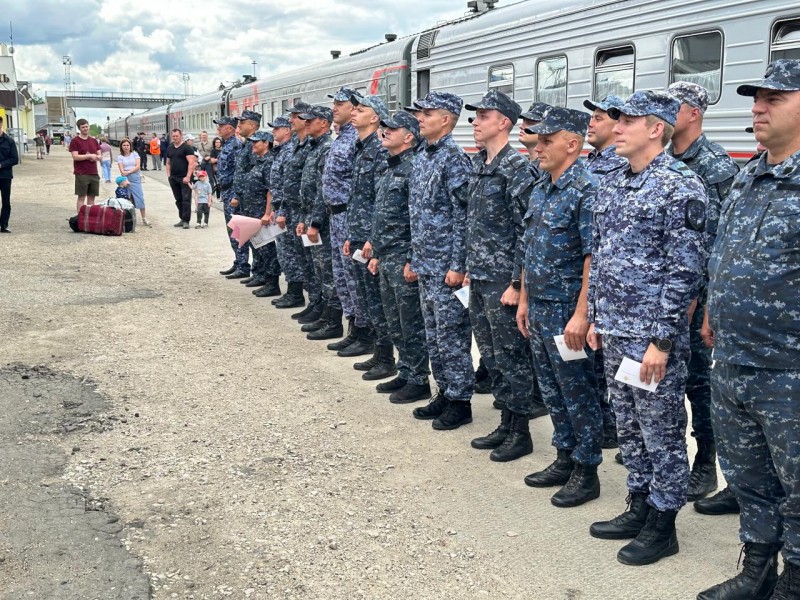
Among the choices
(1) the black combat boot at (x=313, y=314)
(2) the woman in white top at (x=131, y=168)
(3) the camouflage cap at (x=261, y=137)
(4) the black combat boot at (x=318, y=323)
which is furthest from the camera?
(2) the woman in white top at (x=131, y=168)

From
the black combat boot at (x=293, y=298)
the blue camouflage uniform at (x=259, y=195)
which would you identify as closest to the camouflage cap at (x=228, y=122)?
the blue camouflage uniform at (x=259, y=195)

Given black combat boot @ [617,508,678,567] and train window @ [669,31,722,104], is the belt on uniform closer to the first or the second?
train window @ [669,31,722,104]

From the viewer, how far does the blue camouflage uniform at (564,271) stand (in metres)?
3.76

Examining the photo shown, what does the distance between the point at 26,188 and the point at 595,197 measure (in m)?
23.4

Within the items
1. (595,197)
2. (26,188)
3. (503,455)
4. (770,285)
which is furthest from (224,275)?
(26,188)

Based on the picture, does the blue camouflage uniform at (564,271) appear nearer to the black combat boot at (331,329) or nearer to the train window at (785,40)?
the train window at (785,40)

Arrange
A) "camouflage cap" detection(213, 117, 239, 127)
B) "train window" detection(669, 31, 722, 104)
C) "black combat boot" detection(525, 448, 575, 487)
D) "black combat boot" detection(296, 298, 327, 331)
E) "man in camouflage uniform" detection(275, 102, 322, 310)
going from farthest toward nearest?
"camouflage cap" detection(213, 117, 239, 127) → "black combat boot" detection(296, 298, 327, 331) → "man in camouflage uniform" detection(275, 102, 322, 310) → "train window" detection(669, 31, 722, 104) → "black combat boot" detection(525, 448, 575, 487)

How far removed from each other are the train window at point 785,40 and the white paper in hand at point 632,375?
426 centimetres

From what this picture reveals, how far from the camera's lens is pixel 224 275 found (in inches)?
406

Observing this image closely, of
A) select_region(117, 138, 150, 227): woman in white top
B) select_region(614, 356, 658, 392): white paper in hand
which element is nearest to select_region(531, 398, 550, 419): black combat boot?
select_region(614, 356, 658, 392): white paper in hand

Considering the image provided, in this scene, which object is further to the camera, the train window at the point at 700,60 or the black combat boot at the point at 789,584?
the train window at the point at 700,60

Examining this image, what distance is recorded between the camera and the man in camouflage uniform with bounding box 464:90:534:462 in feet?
14.1

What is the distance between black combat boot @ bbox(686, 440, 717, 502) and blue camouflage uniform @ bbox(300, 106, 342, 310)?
377 centimetres

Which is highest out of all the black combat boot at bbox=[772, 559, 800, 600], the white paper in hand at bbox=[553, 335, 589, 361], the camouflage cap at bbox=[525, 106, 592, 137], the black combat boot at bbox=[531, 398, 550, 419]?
the camouflage cap at bbox=[525, 106, 592, 137]
